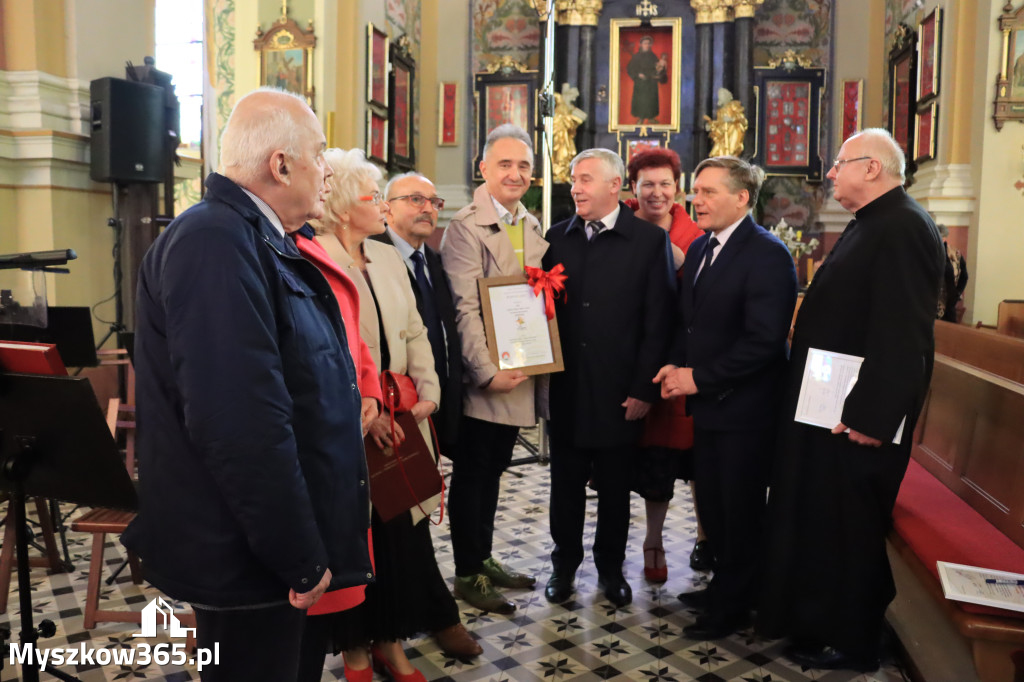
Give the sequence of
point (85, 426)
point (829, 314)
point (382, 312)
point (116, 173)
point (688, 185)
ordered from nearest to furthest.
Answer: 1. point (85, 426)
2. point (382, 312)
3. point (829, 314)
4. point (116, 173)
5. point (688, 185)

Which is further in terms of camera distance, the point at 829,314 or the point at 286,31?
the point at 286,31

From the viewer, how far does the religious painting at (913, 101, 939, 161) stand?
8.44 m

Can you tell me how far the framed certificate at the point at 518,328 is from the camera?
3.18 meters

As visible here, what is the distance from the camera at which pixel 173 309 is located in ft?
4.78

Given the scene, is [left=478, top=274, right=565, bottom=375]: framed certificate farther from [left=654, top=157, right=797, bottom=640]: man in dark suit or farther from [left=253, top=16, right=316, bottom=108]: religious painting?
[left=253, top=16, right=316, bottom=108]: religious painting

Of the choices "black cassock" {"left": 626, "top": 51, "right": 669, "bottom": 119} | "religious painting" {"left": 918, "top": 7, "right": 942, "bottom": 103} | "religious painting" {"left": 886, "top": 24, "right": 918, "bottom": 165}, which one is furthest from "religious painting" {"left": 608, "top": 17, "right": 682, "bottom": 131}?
"religious painting" {"left": 918, "top": 7, "right": 942, "bottom": 103}

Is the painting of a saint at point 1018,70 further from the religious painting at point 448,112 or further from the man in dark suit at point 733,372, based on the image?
the religious painting at point 448,112

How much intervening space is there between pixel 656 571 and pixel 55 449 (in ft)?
8.09

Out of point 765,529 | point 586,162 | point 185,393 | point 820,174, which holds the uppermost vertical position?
point 820,174

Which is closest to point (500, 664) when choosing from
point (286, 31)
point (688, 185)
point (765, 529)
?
point (765, 529)

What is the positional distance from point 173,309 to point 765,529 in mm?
2234

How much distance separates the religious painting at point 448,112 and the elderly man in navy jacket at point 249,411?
10.9 meters

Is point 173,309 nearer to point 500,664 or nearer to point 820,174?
point 500,664

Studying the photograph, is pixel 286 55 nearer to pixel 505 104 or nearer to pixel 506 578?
pixel 505 104
